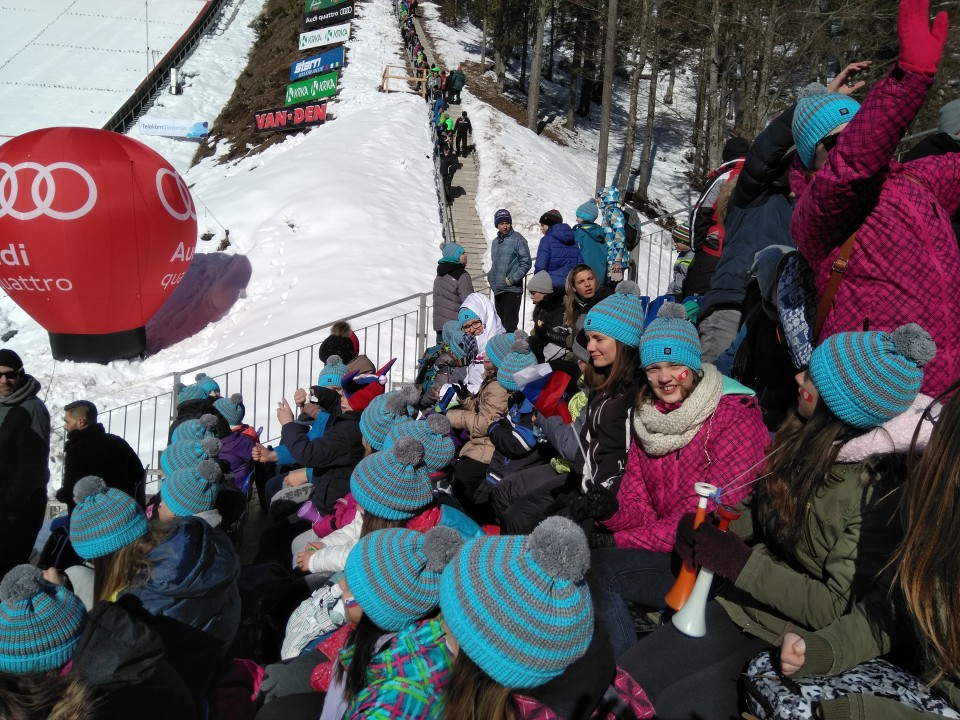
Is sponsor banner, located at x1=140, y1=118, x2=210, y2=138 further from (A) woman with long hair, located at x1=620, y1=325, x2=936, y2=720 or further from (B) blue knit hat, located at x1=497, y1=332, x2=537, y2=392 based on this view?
(A) woman with long hair, located at x1=620, y1=325, x2=936, y2=720

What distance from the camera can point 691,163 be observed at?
35375mm

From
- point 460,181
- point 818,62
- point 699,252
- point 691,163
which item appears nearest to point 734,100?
point 691,163

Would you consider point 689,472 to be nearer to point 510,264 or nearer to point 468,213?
point 510,264

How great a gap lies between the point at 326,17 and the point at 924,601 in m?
32.0

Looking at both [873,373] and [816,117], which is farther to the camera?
[816,117]

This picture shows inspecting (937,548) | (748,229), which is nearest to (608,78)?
(748,229)

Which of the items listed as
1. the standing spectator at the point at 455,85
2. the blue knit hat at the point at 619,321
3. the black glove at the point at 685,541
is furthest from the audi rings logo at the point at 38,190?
the standing spectator at the point at 455,85

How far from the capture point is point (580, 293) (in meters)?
6.10

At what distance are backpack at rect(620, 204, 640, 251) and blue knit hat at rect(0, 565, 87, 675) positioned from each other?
7.10 meters

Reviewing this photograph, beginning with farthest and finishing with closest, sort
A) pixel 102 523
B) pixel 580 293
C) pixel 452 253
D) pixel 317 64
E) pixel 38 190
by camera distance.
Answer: pixel 317 64, pixel 38 190, pixel 452 253, pixel 580 293, pixel 102 523

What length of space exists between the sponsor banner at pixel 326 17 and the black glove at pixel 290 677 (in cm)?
3054

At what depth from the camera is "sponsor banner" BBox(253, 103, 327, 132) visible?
21.8 meters

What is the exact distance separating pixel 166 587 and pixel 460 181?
58.8ft

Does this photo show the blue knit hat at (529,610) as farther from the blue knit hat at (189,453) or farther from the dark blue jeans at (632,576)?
the blue knit hat at (189,453)
